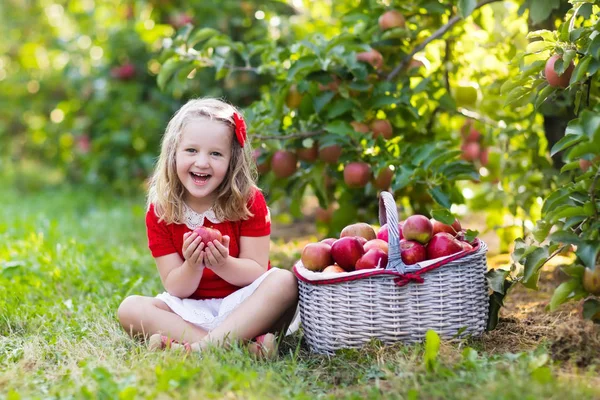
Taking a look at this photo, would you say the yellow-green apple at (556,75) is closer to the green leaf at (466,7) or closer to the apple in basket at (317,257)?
the green leaf at (466,7)

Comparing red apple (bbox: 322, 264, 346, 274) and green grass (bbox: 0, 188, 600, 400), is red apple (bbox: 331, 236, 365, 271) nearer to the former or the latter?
red apple (bbox: 322, 264, 346, 274)

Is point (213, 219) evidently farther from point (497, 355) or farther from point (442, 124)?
point (442, 124)

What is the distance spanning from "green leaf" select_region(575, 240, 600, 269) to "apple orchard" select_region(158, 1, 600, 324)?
0.72 ft

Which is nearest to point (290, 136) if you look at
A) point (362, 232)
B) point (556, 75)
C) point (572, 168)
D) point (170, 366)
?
point (362, 232)

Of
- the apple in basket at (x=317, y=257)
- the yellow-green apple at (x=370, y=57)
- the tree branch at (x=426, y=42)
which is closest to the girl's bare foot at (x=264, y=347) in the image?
the apple in basket at (x=317, y=257)

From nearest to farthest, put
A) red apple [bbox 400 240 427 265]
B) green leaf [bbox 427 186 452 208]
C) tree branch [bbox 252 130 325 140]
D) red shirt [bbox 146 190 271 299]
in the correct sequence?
red apple [bbox 400 240 427 265] < red shirt [bbox 146 190 271 299] < green leaf [bbox 427 186 452 208] < tree branch [bbox 252 130 325 140]

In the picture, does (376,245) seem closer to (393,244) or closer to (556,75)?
(393,244)

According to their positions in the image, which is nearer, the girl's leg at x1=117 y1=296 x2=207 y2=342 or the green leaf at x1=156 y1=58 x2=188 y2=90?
the girl's leg at x1=117 y1=296 x2=207 y2=342

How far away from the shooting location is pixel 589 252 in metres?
1.91

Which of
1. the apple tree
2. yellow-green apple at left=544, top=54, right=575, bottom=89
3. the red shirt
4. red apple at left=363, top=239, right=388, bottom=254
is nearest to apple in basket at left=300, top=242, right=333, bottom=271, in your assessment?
red apple at left=363, top=239, right=388, bottom=254

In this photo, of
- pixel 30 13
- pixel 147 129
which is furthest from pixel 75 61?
pixel 30 13

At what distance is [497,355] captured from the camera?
2.01 metres

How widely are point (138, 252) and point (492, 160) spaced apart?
1881 millimetres

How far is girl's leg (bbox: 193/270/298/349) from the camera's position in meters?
2.24
